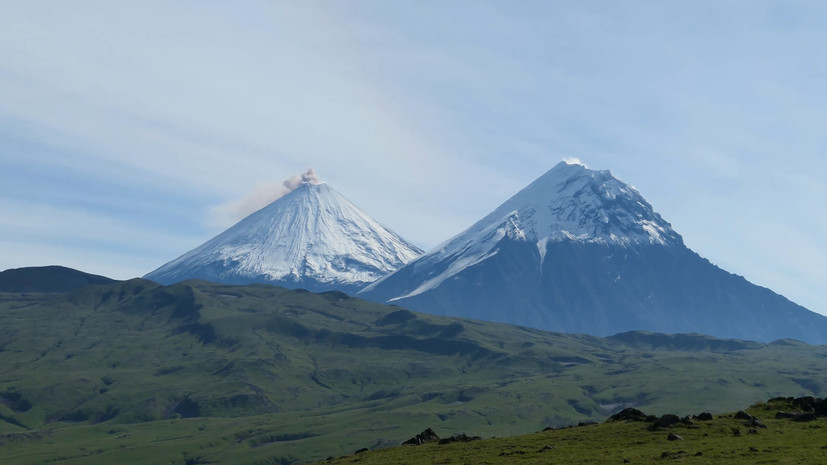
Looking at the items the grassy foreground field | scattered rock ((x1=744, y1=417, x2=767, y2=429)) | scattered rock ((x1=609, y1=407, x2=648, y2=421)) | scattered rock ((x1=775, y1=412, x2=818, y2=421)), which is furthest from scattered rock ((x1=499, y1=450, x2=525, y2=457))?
scattered rock ((x1=775, y1=412, x2=818, y2=421))

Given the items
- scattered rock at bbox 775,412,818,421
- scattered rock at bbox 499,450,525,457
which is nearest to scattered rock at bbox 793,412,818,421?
scattered rock at bbox 775,412,818,421

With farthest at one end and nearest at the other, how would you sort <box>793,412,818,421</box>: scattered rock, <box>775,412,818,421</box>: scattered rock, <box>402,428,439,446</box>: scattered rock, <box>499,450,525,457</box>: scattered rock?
<box>402,428,439,446</box>: scattered rock → <box>775,412,818,421</box>: scattered rock → <box>793,412,818,421</box>: scattered rock → <box>499,450,525,457</box>: scattered rock

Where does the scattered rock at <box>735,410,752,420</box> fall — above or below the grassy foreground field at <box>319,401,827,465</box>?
above

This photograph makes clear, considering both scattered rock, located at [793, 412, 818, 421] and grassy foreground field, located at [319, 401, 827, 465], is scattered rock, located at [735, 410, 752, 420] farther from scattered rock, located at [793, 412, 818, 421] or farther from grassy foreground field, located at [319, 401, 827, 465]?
scattered rock, located at [793, 412, 818, 421]

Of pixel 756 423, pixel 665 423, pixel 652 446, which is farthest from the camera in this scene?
pixel 665 423

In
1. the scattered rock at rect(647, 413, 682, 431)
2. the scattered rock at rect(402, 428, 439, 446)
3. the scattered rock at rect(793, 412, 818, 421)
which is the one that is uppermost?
the scattered rock at rect(793, 412, 818, 421)

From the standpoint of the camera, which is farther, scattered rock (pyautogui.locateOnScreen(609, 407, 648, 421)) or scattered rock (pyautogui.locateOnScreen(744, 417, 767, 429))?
scattered rock (pyautogui.locateOnScreen(609, 407, 648, 421))

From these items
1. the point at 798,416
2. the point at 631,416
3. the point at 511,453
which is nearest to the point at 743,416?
the point at 798,416

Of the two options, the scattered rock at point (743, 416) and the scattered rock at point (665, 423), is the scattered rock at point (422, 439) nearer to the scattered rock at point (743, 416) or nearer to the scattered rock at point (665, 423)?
the scattered rock at point (665, 423)

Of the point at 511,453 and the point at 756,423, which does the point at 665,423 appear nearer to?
the point at 756,423

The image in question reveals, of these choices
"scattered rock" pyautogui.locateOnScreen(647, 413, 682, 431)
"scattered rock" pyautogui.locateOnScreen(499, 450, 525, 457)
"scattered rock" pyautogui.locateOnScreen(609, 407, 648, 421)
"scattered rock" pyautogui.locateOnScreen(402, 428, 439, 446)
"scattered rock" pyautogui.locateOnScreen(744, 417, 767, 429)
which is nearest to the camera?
"scattered rock" pyautogui.locateOnScreen(744, 417, 767, 429)

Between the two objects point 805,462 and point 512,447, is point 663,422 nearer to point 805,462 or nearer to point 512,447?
point 512,447

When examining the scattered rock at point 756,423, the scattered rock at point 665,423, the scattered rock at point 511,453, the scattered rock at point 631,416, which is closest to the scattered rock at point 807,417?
the scattered rock at point 756,423

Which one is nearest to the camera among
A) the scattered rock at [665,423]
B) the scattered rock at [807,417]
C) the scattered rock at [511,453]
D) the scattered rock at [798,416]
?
the scattered rock at [511,453]
